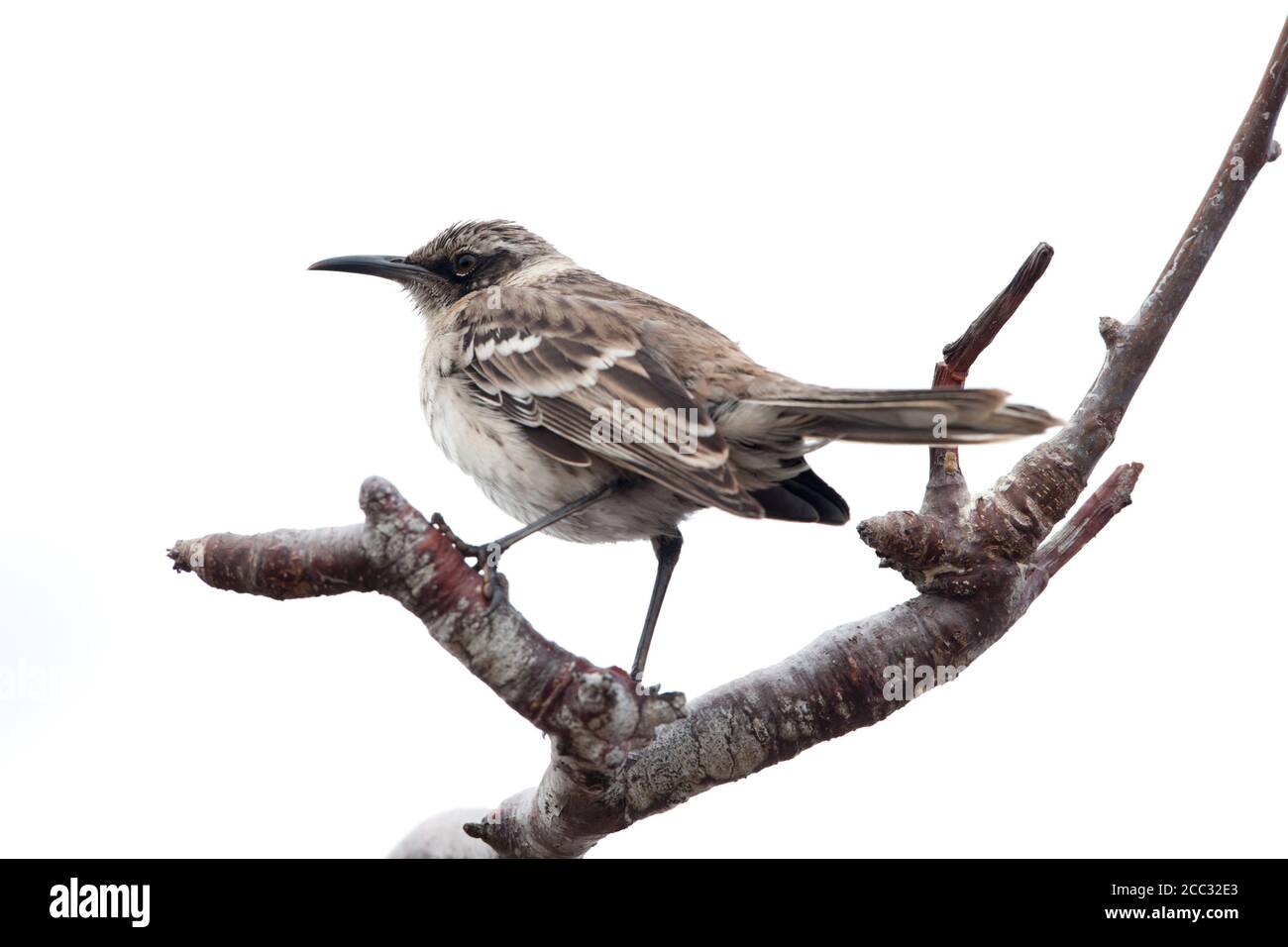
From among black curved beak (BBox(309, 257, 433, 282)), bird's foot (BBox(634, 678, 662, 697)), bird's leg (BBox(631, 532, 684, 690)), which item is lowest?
bird's foot (BBox(634, 678, 662, 697))

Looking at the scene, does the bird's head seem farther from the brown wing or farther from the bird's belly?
the bird's belly

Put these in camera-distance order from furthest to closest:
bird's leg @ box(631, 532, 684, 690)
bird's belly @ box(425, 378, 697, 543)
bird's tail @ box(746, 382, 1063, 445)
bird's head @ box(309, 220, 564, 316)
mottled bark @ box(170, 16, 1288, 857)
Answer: bird's head @ box(309, 220, 564, 316)
bird's leg @ box(631, 532, 684, 690)
bird's belly @ box(425, 378, 697, 543)
mottled bark @ box(170, 16, 1288, 857)
bird's tail @ box(746, 382, 1063, 445)

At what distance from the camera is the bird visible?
4.40m

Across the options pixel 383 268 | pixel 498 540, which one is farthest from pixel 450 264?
pixel 498 540

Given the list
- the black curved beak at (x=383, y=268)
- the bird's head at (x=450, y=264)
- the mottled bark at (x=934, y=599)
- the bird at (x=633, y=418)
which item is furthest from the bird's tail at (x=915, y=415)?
the black curved beak at (x=383, y=268)

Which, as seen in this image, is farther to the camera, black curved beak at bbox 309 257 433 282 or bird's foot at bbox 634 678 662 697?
black curved beak at bbox 309 257 433 282

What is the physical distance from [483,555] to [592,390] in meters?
1.15

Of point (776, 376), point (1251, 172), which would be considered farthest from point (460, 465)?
point (1251, 172)

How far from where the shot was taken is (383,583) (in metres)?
3.67

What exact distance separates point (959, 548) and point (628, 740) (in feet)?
5.26

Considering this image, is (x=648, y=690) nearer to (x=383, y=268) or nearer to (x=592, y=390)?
(x=592, y=390)

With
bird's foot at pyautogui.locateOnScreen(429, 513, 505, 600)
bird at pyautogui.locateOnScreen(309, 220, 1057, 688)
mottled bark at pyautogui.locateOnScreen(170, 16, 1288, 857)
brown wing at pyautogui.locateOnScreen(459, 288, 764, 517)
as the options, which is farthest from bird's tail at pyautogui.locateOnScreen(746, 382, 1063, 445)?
bird's foot at pyautogui.locateOnScreen(429, 513, 505, 600)

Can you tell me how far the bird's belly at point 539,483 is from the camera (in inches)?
202

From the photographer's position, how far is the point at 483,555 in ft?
13.6
